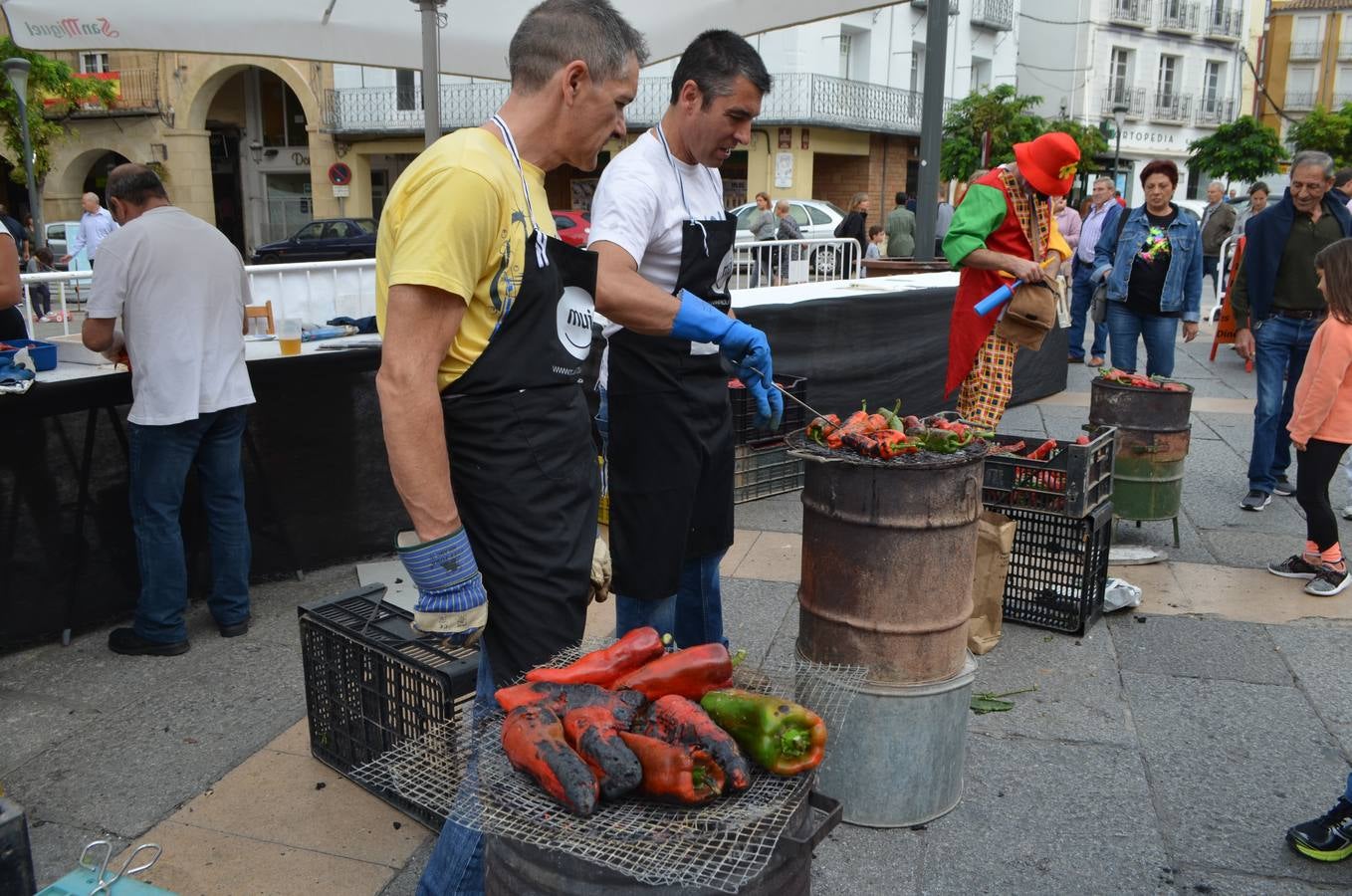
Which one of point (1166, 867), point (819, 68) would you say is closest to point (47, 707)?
point (1166, 867)

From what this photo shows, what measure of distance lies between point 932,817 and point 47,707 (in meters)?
3.24

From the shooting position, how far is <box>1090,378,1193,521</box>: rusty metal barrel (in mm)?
5480

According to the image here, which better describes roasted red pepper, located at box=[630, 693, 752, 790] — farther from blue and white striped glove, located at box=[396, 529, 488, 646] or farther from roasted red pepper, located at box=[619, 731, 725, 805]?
blue and white striped glove, located at box=[396, 529, 488, 646]

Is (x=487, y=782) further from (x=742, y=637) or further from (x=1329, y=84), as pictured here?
(x=1329, y=84)

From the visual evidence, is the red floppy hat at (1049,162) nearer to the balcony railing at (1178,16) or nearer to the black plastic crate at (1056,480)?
the black plastic crate at (1056,480)

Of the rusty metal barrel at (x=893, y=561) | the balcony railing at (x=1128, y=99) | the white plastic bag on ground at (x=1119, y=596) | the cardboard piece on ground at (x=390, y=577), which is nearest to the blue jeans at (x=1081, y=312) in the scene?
the white plastic bag on ground at (x=1119, y=596)

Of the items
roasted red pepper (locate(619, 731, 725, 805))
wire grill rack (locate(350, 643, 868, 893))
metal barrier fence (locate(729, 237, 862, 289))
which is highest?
metal barrier fence (locate(729, 237, 862, 289))

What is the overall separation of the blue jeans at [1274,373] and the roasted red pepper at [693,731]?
19.2 ft

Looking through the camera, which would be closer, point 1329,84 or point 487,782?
point 487,782

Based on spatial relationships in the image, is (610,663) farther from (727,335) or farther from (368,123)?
(368,123)

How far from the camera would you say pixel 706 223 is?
3221 mm

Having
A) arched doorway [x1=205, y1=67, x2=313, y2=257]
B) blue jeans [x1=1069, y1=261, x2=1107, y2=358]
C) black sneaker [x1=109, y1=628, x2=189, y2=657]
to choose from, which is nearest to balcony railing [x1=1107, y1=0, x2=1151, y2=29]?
arched doorway [x1=205, y1=67, x2=313, y2=257]

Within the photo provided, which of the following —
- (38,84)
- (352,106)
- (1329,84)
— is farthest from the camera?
(1329,84)

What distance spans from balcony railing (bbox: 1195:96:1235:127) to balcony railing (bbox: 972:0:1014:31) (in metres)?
11.7
